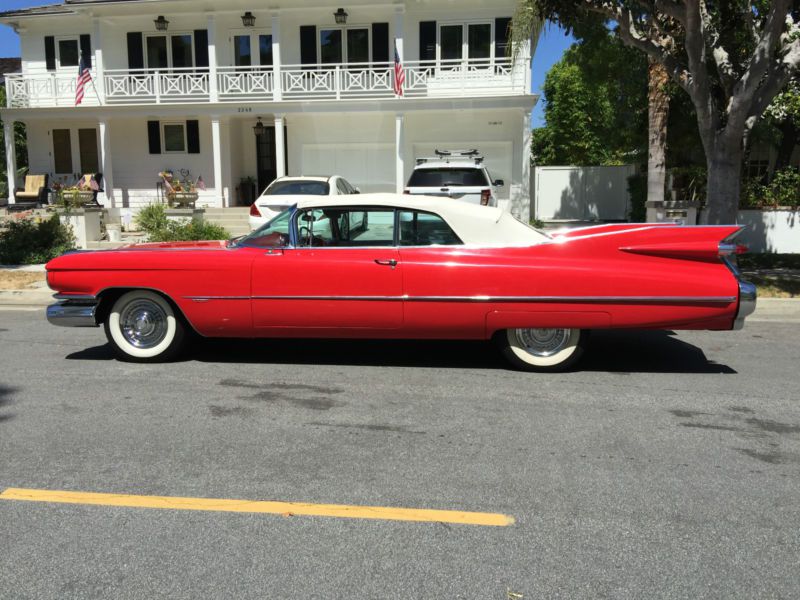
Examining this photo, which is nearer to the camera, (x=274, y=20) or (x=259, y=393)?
(x=259, y=393)

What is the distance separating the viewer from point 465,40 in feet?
69.7

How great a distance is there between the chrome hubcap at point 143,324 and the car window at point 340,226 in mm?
1534

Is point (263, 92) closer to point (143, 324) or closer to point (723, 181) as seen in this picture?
point (723, 181)

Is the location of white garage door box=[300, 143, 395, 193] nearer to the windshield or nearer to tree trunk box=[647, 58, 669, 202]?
tree trunk box=[647, 58, 669, 202]

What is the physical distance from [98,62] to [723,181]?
59.7 feet

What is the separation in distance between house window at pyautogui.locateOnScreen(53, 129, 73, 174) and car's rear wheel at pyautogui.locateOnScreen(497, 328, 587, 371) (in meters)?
21.5

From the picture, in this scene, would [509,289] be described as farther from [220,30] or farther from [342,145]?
[220,30]

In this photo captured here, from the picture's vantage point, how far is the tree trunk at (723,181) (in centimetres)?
1086

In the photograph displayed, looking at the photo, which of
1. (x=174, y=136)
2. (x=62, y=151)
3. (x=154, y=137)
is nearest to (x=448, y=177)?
(x=174, y=136)

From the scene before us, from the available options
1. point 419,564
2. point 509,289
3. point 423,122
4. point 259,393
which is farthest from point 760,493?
point 423,122

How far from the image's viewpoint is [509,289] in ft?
19.2

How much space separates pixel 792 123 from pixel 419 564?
1850 centimetres

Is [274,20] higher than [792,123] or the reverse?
higher

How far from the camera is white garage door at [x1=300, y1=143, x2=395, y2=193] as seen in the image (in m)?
22.4
